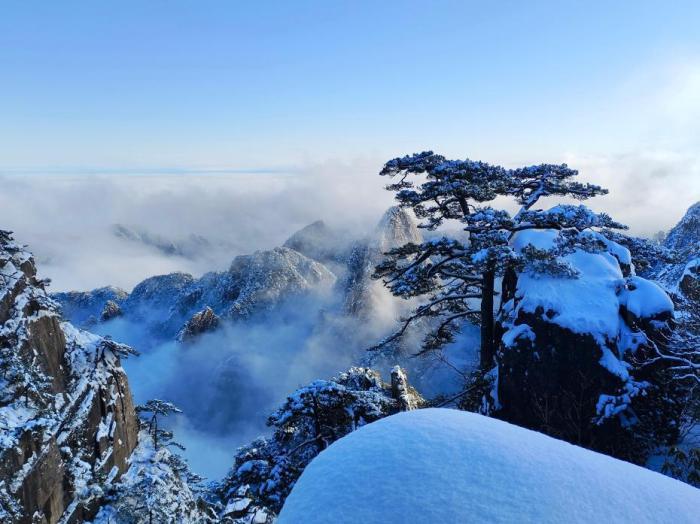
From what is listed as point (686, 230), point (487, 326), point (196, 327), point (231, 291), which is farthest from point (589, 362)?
point (231, 291)

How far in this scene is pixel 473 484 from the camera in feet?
8.95

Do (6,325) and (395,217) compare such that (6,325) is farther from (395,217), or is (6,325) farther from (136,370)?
(136,370)

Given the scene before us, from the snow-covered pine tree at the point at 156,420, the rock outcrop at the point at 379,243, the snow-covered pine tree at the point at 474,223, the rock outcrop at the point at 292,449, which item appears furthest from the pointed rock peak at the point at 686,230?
the snow-covered pine tree at the point at 156,420

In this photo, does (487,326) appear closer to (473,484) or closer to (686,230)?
(473,484)

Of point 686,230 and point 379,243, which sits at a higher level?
point 686,230

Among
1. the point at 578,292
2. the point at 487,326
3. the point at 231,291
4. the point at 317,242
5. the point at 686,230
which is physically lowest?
the point at 231,291

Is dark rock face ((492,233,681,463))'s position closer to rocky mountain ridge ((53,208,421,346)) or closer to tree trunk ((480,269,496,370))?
tree trunk ((480,269,496,370))

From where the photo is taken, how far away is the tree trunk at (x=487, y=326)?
13.7 m

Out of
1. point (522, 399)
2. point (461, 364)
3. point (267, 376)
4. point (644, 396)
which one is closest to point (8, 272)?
point (522, 399)

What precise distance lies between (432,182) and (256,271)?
→ 8522 centimetres

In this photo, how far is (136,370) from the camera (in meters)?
87.5

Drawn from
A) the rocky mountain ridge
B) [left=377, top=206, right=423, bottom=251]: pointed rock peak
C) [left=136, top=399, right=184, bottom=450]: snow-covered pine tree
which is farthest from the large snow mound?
[left=377, top=206, right=423, bottom=251]: pointed rock peak

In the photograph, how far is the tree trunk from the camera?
13719mm

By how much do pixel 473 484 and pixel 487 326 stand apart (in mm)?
12134
